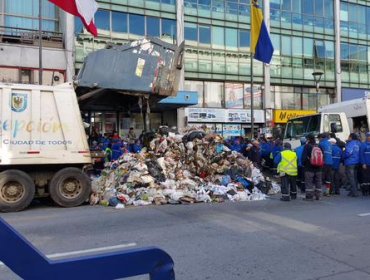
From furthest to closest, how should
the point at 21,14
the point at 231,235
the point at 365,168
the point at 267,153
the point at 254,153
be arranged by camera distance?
the point at 21,14 → the point at 267,153 → the point at 254,153 → the point at 365,168 → the point at 231,235

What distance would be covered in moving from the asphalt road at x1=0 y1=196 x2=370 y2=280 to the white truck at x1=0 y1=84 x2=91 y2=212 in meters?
0.51

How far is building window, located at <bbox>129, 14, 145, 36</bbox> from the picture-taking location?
31508 mm

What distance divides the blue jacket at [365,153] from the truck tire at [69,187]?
25.0ft

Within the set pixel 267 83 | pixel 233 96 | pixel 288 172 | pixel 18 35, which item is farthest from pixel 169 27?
pixel 288 172

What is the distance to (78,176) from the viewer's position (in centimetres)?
1163

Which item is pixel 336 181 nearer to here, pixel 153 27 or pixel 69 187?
pixel 69 187

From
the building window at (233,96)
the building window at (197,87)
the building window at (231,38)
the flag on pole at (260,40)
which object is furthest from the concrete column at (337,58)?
the flag on pole at (260,40)

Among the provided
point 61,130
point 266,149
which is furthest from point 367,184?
Result: point 61,130

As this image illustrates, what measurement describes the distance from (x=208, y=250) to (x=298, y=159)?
7628mm

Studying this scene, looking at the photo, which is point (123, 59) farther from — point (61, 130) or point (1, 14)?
point (1, 14)

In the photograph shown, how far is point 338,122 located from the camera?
63.1 feet

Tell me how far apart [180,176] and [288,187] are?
2.93 m

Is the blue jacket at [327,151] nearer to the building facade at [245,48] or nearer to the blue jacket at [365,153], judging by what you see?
the blue jacket at [365,153]

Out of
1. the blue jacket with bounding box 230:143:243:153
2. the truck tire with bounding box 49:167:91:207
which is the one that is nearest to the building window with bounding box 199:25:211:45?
the blue jacket with bounding box 230:143:243:153
